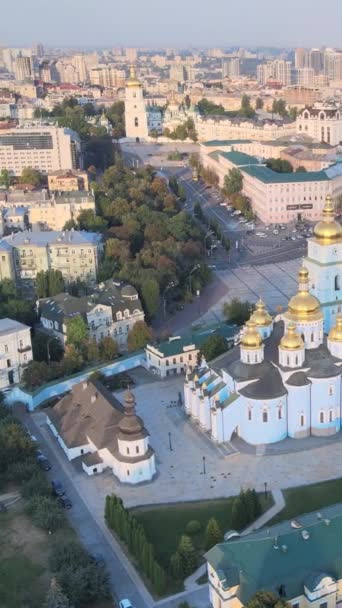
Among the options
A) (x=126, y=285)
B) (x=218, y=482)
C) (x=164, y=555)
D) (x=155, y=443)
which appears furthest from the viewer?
(x=126, y=285)

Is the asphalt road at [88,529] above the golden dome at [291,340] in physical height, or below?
below

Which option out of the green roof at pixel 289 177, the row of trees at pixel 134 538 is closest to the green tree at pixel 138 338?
the row of trees at pixel 134 538

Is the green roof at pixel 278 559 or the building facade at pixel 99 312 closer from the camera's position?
the green roof at pixel 278 559

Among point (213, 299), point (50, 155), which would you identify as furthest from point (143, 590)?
point (50, 155)

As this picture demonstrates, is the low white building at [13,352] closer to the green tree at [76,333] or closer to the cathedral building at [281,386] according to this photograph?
the green tree at [76,333]

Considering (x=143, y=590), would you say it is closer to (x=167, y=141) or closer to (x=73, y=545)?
(x=73, y=545)

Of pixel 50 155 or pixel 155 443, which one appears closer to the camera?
pixel 155 443

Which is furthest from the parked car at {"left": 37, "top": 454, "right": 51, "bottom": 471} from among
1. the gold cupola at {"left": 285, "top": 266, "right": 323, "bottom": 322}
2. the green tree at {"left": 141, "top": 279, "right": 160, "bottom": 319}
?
the green tree at {"left": 141, "top": 279, "right": 160, "bottom": 319}
